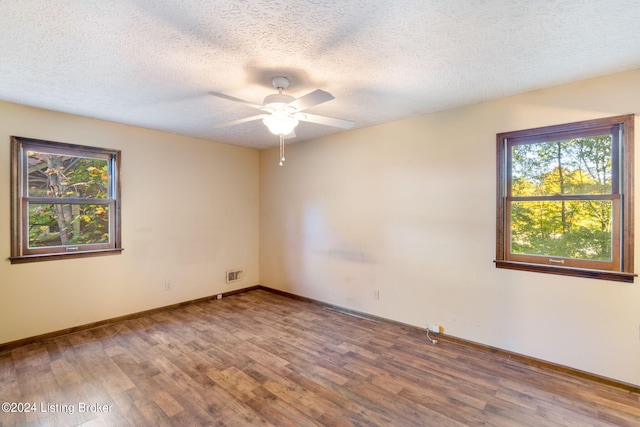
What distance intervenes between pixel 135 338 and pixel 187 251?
138 cm

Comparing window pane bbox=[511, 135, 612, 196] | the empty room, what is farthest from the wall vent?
window pane bbox=[511, 135, 612, 196]

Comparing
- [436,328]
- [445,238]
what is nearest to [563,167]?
[445,238]

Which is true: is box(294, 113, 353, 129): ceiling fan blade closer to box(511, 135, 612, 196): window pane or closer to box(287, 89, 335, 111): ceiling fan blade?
box(287, 89, 335, 111): ceiling fan blade

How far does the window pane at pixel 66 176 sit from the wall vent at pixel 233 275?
205 centimetres

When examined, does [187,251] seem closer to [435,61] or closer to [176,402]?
[176,402]

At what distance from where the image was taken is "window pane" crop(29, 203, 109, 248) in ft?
10.2

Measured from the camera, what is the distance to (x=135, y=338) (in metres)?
3.11

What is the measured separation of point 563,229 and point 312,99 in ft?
8.07

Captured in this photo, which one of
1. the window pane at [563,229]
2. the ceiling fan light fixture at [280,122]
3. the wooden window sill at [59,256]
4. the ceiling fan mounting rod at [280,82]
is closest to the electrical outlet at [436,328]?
the window pane at [563,229]

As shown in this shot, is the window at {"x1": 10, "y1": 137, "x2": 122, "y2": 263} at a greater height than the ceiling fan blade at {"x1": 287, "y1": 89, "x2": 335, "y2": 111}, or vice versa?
the ceiling fan blade at {"x1": 287, "y1": 89, "x2": 335, "y2": 111}

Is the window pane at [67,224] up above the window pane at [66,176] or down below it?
below

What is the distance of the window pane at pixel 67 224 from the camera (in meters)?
3.09

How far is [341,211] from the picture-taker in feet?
13.2

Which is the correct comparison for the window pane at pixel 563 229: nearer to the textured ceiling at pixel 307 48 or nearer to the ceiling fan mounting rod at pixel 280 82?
the textured ceiling at pixel 307 48
